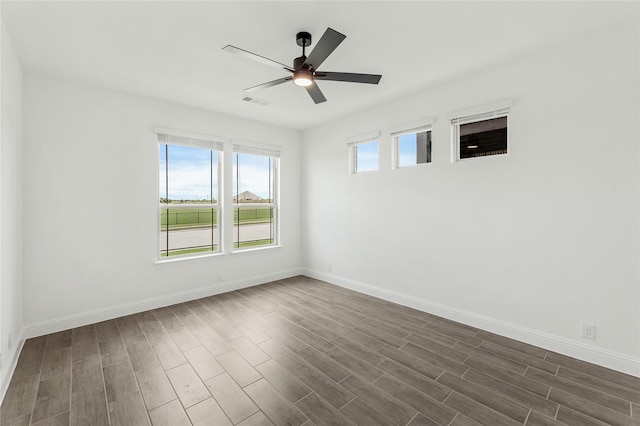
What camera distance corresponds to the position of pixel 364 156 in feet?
15.3

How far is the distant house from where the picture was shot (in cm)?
489

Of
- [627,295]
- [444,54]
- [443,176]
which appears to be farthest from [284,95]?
[627,295]

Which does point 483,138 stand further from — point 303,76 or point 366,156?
point 303,76

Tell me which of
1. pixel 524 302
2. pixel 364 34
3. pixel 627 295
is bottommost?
pixel 524 302

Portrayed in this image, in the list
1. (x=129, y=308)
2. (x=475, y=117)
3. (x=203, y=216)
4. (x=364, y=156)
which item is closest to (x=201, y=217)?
(x=203, y=216)

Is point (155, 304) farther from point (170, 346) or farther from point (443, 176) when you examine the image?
point (443, 176)

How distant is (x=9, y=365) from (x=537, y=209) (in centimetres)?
503

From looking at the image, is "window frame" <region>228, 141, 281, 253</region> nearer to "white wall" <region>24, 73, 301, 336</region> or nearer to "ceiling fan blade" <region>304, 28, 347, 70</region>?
"white wall" <region>24, 73, 301, 336</region>

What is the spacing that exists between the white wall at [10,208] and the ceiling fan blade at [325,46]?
8.08 feet

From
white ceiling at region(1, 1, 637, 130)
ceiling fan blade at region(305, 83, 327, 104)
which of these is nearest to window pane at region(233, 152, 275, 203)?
white ceiling at region(1, 1, 637, 130)

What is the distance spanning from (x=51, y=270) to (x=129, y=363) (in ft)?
5.32

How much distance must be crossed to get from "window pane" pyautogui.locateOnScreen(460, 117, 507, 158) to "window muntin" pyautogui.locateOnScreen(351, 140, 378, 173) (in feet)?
4.30

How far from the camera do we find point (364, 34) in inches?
97.4

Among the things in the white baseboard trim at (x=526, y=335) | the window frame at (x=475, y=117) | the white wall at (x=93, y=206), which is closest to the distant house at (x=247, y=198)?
the white wall at (x=93, y=206)
